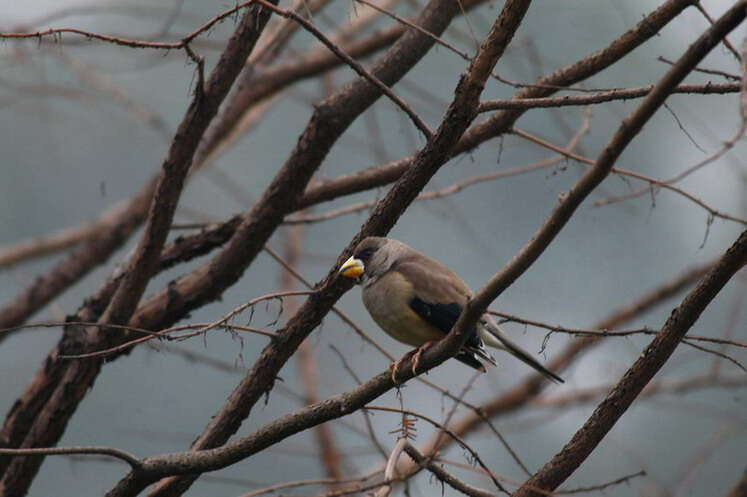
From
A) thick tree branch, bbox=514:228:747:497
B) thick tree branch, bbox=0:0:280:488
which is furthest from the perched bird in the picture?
thick tree branch, bbox=0:0:280:488

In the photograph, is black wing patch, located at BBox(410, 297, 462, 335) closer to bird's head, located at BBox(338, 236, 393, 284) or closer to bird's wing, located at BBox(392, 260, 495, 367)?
bird's wing, located at BBox(392, 260, 495, 367)

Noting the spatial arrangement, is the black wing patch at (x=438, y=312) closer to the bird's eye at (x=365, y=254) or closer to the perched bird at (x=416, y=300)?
the perched bird at (x=416, y=300)

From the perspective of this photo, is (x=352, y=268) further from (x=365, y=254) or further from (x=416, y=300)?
(x=416, y=300)

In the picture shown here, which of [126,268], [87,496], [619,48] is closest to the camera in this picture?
[619,48]

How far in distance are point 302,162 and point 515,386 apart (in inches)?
156

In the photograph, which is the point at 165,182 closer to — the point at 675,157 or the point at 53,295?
the point at 53,295

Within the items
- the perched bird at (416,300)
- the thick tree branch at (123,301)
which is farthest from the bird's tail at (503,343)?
the thick tree branch at (123,301)

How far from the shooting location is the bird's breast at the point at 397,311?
3.98 meters

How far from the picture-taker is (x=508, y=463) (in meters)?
8.05

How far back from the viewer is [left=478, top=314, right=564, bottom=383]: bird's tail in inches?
161

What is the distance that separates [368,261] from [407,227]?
363 centimetres

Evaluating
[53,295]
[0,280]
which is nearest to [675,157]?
[53,295]

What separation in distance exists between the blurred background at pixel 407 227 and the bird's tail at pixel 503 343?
3.24 ft

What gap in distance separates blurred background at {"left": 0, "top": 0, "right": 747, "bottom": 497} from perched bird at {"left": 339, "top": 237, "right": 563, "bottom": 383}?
81cm
